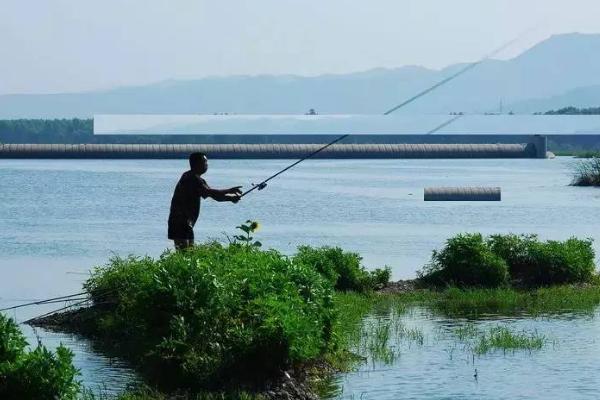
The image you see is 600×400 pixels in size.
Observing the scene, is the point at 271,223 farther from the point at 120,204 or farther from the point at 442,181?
the point at 442,181

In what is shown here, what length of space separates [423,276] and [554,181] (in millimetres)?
62536

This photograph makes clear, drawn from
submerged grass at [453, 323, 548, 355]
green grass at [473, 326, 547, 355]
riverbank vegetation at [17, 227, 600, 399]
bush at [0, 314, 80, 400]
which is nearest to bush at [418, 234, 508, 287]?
riverbank vegetation at [17, 227, 600, 399]

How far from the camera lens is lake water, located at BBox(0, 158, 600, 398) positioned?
75.0 feet

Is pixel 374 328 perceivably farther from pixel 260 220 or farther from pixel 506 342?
pixel 260 220

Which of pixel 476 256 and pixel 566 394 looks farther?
pixel 476 256

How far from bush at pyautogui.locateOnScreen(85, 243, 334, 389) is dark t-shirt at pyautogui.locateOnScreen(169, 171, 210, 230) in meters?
2.89

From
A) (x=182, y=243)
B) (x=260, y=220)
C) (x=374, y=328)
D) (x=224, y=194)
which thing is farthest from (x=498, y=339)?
(x=260, y=220)

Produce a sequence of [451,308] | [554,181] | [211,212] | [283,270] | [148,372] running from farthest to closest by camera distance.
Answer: [554,181] → [211,212] → [451,308] → [283,270] → [148,372]

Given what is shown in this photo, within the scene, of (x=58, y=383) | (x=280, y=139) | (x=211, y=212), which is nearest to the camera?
(x=58, y=383)

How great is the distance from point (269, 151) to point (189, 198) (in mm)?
130988

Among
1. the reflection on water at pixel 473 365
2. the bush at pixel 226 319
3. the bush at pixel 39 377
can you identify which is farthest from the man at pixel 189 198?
the bush at pixel 39 377

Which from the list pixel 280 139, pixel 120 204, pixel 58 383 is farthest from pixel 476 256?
pixel 280 139

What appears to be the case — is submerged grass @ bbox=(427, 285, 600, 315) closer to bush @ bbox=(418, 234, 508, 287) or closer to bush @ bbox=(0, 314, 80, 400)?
bush @ bbox=(418, 234, 508, 287)

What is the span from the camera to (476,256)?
20.2 metres
